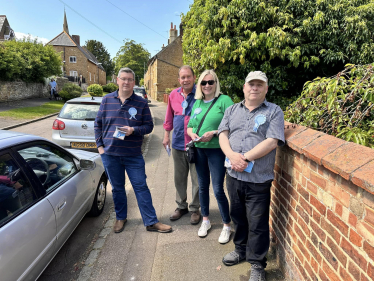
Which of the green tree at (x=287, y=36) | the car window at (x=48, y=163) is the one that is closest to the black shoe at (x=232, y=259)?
the car window at (x=48, y=163)

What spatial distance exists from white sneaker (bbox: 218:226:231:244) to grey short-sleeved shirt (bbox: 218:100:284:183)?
102cm

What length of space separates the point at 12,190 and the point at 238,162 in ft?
6.22

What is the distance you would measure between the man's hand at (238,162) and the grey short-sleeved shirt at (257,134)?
0.24 ft

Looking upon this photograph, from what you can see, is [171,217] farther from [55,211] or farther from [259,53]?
[259,53]

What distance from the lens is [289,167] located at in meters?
2.42

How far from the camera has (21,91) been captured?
21.1 metres

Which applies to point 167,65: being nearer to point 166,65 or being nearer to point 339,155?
point 166,65

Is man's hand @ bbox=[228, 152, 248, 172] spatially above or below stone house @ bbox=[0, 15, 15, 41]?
below

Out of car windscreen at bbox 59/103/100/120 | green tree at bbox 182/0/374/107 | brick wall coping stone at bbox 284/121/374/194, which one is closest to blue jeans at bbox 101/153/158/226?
brick wall coping stone at bbox 284/121/374/194

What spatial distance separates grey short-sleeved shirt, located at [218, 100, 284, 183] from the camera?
2.21 meters

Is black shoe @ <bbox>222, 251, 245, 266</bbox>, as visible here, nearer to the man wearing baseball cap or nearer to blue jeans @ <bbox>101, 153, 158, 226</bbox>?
the man wearing baseball cap

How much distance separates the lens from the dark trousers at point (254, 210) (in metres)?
2.33

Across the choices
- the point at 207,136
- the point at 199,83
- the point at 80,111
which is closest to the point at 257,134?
the point at 207,136

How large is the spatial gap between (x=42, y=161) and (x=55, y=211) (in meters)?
0.59
